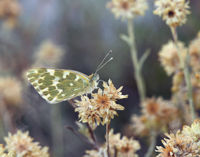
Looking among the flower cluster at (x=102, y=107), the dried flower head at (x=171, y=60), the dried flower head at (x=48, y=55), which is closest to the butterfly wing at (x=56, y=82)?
the flower cluster at (x=102, y=107)

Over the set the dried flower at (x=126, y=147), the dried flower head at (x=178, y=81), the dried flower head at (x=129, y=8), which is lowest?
the dried flower at (x=126, y=147)

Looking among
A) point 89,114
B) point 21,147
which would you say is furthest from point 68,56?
point 89,114

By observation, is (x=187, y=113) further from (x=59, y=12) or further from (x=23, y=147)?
(x=59, y=12)

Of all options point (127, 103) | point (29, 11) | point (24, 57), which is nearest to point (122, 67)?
point (127, 103)

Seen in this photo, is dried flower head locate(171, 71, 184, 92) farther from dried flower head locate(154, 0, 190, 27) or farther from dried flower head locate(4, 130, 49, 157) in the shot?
dried flower head locate(4, 130, 49, 157)

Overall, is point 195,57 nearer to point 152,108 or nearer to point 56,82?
point 152,108

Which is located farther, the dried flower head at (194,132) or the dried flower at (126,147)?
the dried flower at (126,147)

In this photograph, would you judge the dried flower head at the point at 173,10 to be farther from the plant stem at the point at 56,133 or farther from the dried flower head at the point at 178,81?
the plant stem at the point at 56,133
